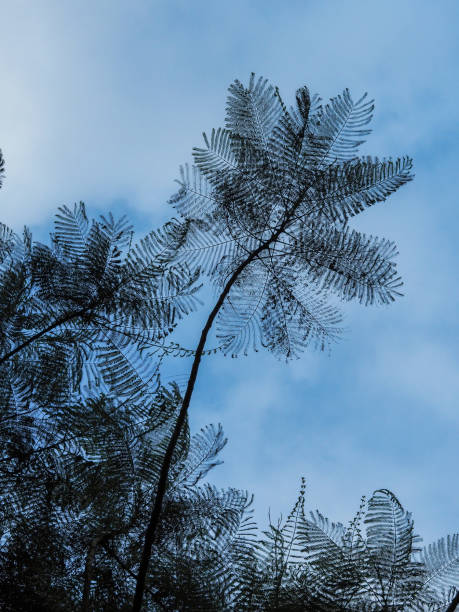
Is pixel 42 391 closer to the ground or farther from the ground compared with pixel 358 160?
closer to the ground

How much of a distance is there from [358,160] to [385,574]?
4.22 ft

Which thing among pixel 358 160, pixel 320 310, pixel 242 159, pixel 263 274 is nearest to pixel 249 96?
pixel 242 159

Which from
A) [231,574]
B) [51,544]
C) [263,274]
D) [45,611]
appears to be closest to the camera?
[45,611]

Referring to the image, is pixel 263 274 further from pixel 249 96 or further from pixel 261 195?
pixel 249 96

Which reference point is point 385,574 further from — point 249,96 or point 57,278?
point 249,96

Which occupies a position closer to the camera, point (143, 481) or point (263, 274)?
point (143, 481)

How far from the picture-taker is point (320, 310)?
214 cm

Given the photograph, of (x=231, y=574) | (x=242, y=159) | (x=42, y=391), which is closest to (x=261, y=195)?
(x=242, y=159)

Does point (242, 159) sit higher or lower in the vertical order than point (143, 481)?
higher

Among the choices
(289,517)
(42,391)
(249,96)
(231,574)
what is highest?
(249,96)

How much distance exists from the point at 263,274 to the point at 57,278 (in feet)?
2.26

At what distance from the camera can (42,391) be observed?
2.01m

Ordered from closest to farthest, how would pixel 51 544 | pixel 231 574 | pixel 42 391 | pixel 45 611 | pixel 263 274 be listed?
pixel 45 611, pixel 231 574, pixel 51 544, pixel 42 391, pixel 263 274

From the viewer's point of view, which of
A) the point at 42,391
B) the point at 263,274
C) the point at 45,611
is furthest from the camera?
the point at 263,274
